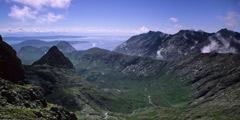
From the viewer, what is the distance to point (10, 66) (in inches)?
4498

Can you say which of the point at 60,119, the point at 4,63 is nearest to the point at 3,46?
the point at 4,63

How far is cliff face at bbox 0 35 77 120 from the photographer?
66562 millimetres

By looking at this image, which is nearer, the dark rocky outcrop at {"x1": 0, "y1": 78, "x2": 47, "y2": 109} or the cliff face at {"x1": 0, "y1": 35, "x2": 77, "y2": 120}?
the cliff face at {"x1": 0, "y1": 35, "x2": 77, "y2": 120}

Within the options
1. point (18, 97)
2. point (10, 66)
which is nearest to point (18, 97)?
point (18, 97)

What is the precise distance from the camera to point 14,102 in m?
77.7

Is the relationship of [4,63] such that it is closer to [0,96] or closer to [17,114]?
[0,96]

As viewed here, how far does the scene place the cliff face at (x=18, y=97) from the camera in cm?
6656

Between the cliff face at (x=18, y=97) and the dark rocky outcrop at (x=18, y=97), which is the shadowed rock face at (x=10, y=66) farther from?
the dark rocky outcrop at (x=18, y=97)

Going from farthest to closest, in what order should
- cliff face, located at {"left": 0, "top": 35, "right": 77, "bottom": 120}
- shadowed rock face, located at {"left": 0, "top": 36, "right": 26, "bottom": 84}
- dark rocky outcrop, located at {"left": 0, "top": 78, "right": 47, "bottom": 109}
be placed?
shadowed rock face, located at {"left": 0, "top": 36, "right": 26, "bottom": 84}
dark rocky outcrop, located at {"left": 0, "top": 78, "right": 47, "bottom": 109}
cliff face, located at {"left": 0, "top": 35, "right": 77, "bottom": 120}

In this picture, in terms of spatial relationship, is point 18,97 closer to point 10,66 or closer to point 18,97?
point 18,97

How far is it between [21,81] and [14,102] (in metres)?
44.5

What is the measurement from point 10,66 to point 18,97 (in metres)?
40.3

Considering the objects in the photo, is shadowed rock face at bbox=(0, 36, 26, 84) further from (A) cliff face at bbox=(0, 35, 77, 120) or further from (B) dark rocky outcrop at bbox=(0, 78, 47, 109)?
(B) dark rocky outcrop at bbox=(0, 78, 47, 109)

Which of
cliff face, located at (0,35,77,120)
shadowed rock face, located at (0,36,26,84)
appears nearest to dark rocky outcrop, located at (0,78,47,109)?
cliff face, located at (0,35,77,120)
